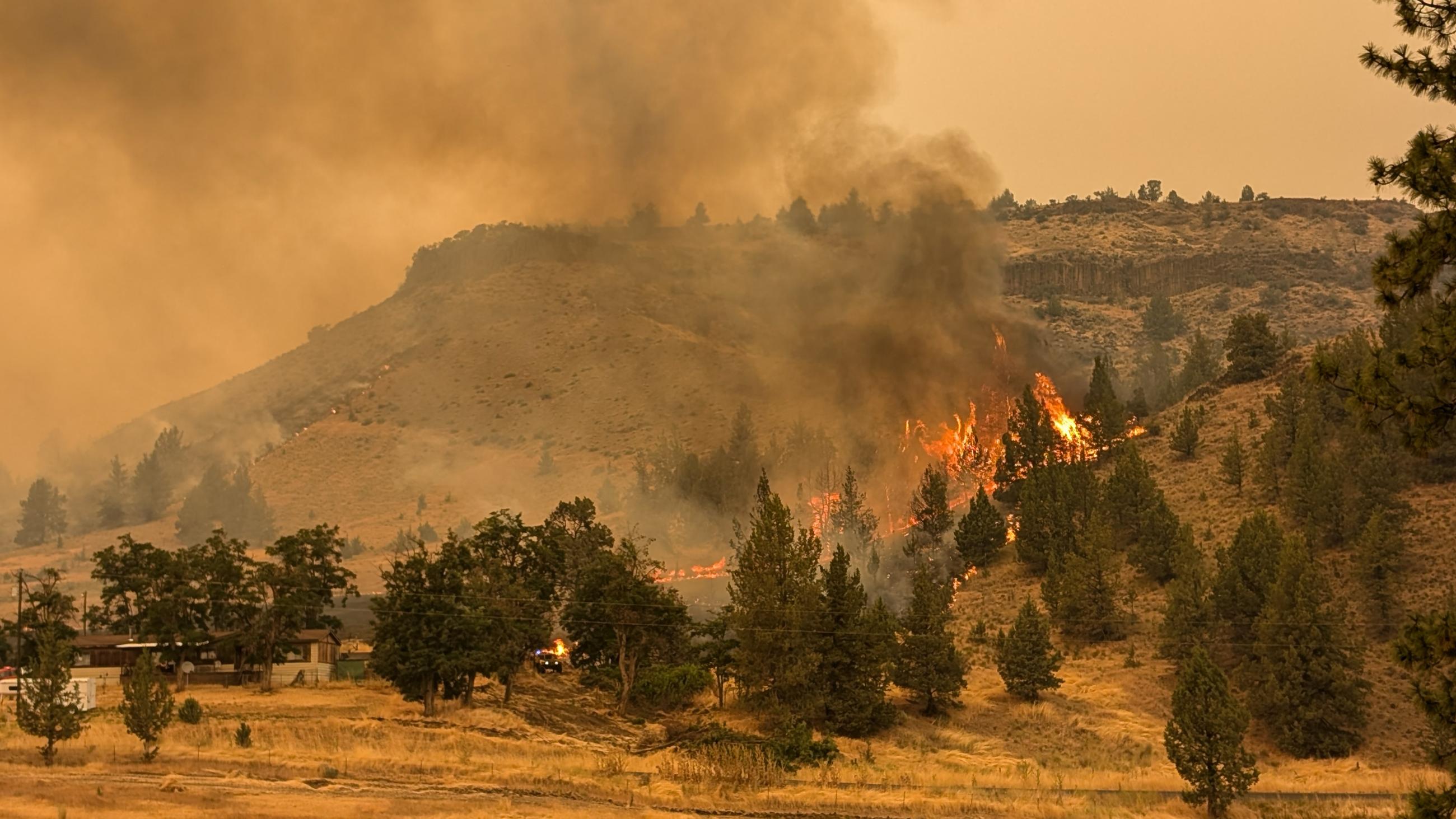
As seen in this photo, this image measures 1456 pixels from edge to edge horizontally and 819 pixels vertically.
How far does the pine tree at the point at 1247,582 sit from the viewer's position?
231 ft

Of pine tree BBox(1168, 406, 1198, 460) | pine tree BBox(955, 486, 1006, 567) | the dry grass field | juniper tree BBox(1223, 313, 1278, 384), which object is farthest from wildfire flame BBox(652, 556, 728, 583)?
juniper tree BBox(1223, 313, 1278, 384)

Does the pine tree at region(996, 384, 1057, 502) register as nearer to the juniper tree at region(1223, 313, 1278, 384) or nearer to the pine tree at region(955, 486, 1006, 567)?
the pine tree at region(955, 486, 1006, 567)

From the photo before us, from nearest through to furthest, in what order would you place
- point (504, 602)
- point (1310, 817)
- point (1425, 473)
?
point (1310, 817)
point (504, 602)
point (1425, 473)

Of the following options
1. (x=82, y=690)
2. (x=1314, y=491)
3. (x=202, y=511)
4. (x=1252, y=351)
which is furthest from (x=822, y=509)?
(x=202, y=511)

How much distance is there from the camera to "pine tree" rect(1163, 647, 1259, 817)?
155ft

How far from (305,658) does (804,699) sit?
110 ft

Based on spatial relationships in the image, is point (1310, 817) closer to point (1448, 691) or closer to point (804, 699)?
point (804, 699)

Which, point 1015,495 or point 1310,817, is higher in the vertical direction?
point 1015,495

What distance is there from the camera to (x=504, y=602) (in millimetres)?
69250

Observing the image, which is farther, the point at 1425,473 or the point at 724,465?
the point at 724,465

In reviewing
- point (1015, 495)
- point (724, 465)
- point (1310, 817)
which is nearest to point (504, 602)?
point (1310, 817)

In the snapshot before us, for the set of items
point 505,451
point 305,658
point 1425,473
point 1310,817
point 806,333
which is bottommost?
point 1310,817

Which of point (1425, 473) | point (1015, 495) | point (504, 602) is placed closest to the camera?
point (504, 602)

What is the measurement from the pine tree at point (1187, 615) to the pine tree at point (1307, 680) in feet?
16.4
